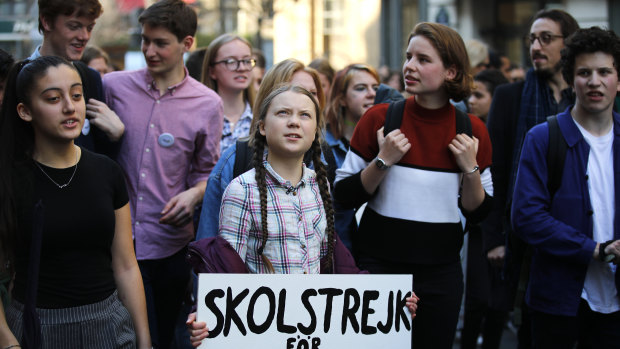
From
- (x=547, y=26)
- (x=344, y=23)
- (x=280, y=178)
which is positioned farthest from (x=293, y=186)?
(x=344, y=23)

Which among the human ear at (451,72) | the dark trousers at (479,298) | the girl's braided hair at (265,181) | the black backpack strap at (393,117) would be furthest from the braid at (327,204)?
the dark trousers at (479,298)

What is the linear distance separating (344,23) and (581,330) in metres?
27.7

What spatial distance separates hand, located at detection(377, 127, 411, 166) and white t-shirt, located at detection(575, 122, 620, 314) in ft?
3.36

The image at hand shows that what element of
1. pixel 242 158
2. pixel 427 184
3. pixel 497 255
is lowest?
pixel 497 255

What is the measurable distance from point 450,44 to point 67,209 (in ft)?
6.44

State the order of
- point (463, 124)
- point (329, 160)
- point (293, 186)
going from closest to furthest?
point (293, 186)
point (463, 124)
point (329, 160)

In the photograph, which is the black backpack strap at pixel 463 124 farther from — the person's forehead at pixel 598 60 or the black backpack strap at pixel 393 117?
the person's forehead at pixel 598 60

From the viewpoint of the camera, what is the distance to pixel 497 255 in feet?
16.4

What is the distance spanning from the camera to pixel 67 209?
2.89 metres

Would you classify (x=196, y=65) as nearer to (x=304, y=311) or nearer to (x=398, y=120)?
(x=398, y=120)

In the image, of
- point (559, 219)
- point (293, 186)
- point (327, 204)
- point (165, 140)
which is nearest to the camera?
point (293, 186)

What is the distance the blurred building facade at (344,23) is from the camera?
600 inches

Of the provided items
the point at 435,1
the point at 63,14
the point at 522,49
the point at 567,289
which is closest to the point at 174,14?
the point at 63,14

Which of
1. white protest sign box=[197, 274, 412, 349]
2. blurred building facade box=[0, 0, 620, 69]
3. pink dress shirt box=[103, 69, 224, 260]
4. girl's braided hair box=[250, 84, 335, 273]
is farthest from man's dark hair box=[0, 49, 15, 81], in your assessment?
blurred building facade box=[0, 0, 620, 69]
